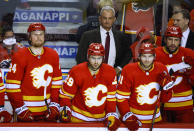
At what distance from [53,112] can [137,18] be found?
2.20 metres

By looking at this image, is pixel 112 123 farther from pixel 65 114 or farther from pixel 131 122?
pixel 65 114

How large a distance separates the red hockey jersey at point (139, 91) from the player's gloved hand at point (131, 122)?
10 centimetres

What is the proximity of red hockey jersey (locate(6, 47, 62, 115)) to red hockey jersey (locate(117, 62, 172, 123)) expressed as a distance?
0.66 meters

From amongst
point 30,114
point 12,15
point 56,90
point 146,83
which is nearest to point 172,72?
point 146,83

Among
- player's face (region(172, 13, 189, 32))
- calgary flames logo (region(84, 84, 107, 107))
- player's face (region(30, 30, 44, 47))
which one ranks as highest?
player's face (region(172, 13, 189, 32))

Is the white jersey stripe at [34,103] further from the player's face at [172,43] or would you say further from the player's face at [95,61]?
the player's face at [172,43]

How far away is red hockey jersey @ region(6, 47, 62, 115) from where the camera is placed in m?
2.84

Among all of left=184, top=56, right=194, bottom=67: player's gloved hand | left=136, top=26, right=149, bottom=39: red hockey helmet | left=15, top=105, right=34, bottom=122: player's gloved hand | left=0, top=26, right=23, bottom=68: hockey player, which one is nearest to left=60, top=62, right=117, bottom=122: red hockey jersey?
left=15, top=105, right=34, bottom=122: player's gloved hand

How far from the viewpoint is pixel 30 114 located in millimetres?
2789

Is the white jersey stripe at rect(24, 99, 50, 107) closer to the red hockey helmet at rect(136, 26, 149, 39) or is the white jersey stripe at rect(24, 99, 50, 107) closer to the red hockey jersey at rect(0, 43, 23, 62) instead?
the red hockey jersey at rect(0, 43, 23, 62)

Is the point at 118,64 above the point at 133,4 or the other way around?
the other way around

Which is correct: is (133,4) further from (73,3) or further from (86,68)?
(86,68)

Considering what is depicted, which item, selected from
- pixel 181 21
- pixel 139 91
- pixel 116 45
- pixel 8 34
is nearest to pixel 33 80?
pixel 139 91

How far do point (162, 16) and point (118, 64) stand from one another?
1.10 meters
